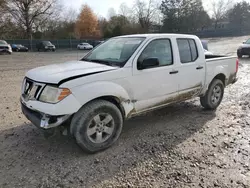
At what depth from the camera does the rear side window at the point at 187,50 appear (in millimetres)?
4449

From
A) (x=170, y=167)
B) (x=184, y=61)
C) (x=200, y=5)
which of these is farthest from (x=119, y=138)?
(x=200, y=5)

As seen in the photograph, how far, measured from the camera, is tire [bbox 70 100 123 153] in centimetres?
319

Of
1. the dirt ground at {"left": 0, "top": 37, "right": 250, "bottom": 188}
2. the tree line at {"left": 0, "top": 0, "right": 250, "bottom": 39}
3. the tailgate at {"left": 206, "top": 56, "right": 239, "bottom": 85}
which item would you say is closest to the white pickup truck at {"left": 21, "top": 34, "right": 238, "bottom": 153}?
the tailgate at {"left": 206, "top": 56, "right": 239, "bottom": 85}

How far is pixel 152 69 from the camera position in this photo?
12.7 feet

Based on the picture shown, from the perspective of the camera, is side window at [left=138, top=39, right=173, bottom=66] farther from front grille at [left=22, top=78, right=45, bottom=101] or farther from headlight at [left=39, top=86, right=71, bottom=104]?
front grille at [left=22, top=78, right=45, bottom=101]

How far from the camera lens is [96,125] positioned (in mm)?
3395

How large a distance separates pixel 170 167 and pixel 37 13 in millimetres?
44303

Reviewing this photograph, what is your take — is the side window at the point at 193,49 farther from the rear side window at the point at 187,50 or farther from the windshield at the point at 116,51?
the windshield at the point at 116,51

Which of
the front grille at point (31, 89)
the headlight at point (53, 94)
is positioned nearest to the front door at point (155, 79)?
the headlight at point (53, 94)

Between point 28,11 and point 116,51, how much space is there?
41985 millimetres

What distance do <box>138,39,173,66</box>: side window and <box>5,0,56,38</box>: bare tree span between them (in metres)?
41.3

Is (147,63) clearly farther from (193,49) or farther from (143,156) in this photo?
(193,49)

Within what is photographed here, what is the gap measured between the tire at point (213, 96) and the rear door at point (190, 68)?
17.4 inches

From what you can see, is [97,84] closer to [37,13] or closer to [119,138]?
[119,138]
